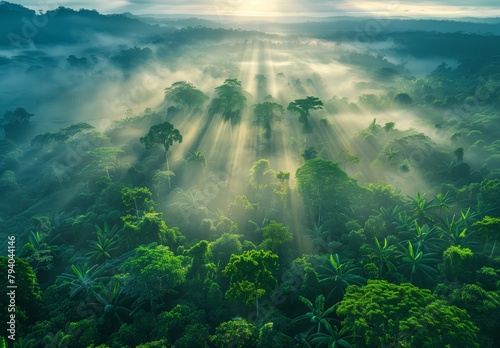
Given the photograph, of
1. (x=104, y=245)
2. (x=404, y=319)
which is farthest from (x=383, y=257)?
(x=104, y=245)

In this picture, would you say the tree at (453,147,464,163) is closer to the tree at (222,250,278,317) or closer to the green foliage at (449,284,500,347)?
the green foliage at (449,284,500,347)

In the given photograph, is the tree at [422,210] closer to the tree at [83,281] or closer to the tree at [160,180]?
the tree at [160,180]

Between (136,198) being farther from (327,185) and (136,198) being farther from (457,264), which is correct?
(457,264)

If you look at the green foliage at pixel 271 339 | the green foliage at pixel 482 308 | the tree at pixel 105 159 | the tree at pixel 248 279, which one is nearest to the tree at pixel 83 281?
the tree at pixel 248 279

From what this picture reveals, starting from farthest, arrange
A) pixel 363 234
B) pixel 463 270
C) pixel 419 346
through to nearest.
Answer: pixel 363 234
pixel 463 270
pixel 419 346

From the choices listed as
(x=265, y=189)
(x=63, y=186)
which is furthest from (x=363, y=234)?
(x=63, y=186)

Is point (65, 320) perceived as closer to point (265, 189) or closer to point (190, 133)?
point (265, 189)
